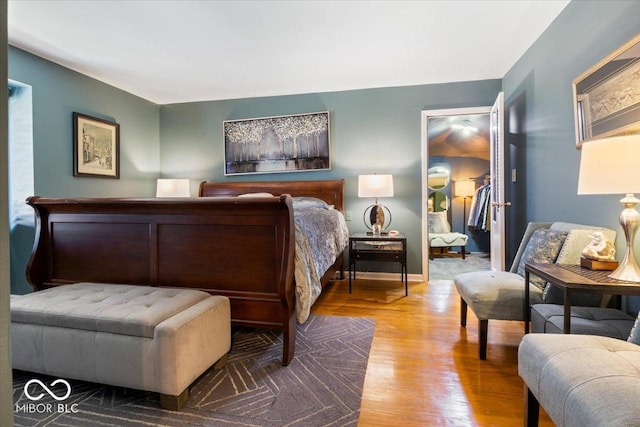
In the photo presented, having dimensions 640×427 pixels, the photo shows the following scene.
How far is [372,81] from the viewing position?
3.77m

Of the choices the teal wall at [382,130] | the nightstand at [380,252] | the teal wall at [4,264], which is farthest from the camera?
the teal wall at [382,130]

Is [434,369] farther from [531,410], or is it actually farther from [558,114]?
[558,114]

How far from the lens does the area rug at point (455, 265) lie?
4355 millimetres

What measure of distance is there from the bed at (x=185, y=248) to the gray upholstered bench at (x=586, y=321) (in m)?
1.35

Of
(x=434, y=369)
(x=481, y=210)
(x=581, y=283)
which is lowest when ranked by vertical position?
(x=434, y=369)

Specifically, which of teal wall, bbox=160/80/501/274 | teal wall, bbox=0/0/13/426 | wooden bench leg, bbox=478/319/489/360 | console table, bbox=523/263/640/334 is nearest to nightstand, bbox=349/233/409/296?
teal wall, bbox=160/80/501/274

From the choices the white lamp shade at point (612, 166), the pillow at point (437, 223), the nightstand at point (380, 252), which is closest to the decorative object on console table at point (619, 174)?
the white lamp shade at point (612, 166)

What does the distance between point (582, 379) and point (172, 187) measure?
14.5 feet

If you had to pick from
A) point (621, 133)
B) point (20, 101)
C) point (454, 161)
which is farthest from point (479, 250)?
point (20, 101)

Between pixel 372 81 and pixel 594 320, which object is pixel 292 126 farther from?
pixel 594 320

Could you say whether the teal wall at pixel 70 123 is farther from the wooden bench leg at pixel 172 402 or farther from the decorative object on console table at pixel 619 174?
the decorative object on console table at pixel 619 174

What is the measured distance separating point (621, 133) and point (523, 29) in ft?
4.69

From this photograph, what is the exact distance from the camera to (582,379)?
91 cm

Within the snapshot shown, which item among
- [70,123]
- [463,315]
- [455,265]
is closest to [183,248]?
[463,315]
